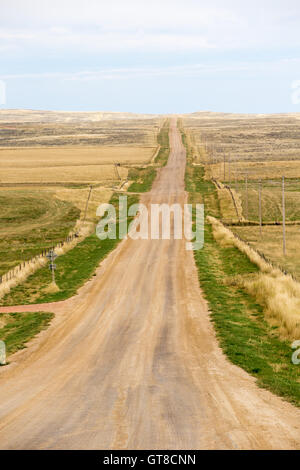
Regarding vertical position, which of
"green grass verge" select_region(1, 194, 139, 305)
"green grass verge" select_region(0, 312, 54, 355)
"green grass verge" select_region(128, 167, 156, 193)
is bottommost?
"green grass verge" select_region(0, 312, 54, 355)

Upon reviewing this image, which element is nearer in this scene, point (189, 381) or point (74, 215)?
point (189, 381)

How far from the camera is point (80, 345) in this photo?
24.3 m

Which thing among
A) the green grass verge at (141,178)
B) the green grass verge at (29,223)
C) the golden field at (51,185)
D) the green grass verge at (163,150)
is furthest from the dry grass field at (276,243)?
the green grass verge at (163,150)

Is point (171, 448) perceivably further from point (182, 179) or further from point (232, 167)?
point (232, 167)

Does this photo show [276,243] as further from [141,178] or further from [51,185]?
[141,178]

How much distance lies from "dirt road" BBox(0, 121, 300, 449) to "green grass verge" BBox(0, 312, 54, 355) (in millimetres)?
692

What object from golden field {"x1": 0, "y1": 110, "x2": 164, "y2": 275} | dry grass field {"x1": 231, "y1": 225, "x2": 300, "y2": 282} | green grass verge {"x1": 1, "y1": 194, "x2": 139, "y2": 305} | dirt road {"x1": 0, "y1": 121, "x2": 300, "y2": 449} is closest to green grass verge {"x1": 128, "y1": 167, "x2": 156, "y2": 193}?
golden field {"x1": 0, "y1": 110, "x2": 164, "y2": 275}

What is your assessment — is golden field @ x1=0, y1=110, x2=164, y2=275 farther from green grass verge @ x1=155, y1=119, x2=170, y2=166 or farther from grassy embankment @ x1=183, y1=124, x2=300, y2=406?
grassy embankment @ x1=183, y1=124, x2=300, y2=406

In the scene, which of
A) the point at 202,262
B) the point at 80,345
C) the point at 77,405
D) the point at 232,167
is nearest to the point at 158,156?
the point at 232,167

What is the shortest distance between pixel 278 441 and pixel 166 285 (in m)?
23.8

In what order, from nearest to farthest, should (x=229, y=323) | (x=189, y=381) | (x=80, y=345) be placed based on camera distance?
(x=189, y=381) → (x=80, y=345) → (x=229, y=323)

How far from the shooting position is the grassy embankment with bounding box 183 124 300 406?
18859 mm

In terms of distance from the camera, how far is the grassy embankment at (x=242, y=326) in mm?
18859

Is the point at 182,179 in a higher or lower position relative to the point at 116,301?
higher
